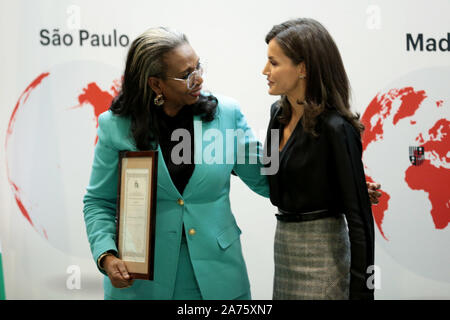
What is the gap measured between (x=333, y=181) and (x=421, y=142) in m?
1.69

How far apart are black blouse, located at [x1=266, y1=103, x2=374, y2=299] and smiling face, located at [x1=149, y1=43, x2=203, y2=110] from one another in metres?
0.44

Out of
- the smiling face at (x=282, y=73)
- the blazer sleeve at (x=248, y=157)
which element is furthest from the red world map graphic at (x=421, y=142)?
the smiling face at (x=282, y=73)

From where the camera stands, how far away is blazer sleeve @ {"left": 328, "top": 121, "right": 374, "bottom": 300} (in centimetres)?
184

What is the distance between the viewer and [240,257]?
2.23 meters

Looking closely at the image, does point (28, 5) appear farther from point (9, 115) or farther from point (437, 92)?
point (437, 92)

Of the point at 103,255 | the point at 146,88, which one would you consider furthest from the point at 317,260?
the point at 146,88

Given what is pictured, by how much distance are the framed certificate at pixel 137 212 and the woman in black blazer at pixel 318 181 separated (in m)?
0.49

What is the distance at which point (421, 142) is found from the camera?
3396 mm

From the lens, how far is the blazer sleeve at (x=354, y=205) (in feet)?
6.03

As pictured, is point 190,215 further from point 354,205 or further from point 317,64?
point 317,64

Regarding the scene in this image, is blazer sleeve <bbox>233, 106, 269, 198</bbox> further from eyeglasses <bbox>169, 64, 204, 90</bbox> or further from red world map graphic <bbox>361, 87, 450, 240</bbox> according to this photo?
red world map graphic <bbox>361, 87, 450, 240</bbox>

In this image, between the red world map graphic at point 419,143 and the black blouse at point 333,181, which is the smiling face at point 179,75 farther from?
the red world map graphic at point 419,143

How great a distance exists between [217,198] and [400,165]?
1680 millimetres
